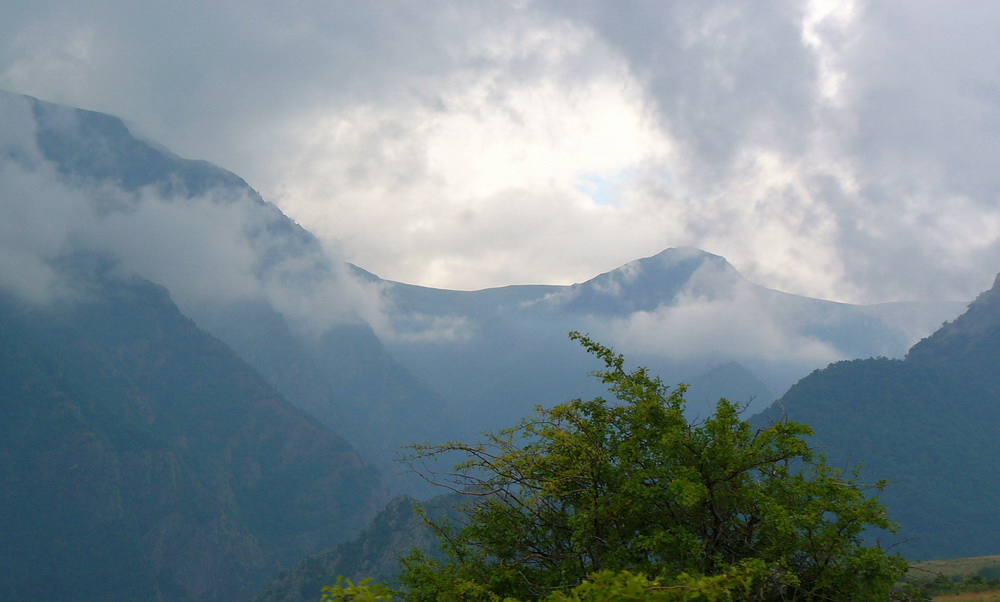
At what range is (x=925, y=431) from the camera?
175 metres

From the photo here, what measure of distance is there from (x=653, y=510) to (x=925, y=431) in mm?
198751

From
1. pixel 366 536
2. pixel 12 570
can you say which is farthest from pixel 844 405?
pixel 12 570

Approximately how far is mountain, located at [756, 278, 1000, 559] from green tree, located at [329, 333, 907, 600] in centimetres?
13709

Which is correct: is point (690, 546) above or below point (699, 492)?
below

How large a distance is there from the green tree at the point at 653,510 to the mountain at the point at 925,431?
13709cm

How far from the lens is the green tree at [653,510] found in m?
12.0

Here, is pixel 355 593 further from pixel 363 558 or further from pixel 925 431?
pixel 925 431

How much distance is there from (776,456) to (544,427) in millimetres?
5012

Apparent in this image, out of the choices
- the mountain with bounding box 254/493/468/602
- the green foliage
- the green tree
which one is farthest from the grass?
the mountain with bounding box 254/493/468/602

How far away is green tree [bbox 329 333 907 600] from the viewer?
11969 mm

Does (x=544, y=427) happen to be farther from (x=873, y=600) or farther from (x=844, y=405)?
(x=844, y=405)

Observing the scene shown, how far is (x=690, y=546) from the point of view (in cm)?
1202

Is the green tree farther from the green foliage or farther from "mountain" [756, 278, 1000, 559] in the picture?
"mountain" [756, 278, 1000, 559]

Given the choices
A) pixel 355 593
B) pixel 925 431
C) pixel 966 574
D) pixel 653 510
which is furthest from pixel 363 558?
A: pixel 355 593
